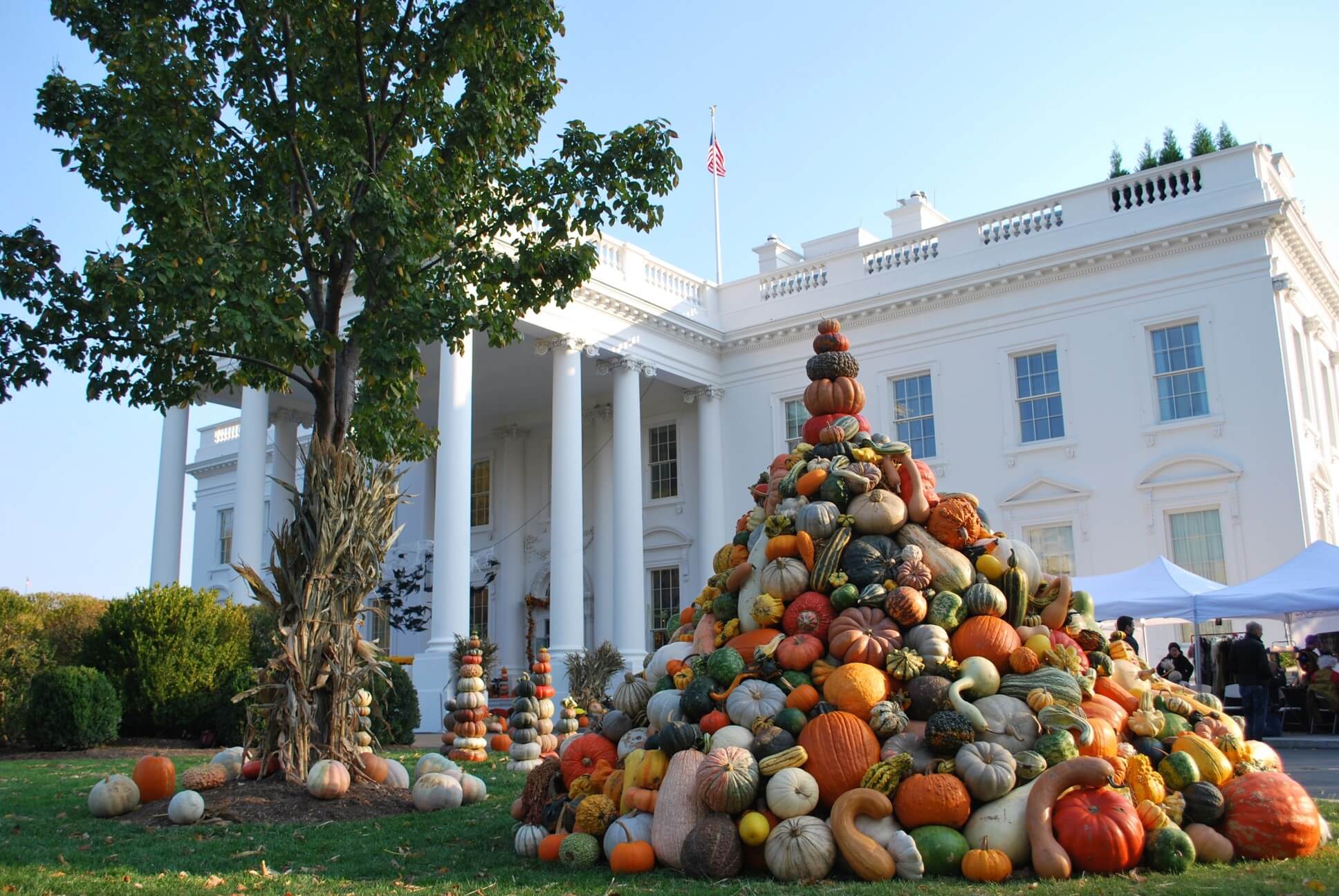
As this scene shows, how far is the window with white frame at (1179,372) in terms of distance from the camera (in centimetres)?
1975

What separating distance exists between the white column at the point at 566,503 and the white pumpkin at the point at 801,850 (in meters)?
15.0

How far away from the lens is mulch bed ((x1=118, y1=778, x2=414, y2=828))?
777 centimetres

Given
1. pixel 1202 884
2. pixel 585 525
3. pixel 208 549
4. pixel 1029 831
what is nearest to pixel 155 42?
pixel 1029 831

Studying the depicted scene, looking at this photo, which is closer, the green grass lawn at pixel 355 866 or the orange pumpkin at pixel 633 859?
the green grass lawn at pixel 355 866

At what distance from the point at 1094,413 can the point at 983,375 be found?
2365 mm

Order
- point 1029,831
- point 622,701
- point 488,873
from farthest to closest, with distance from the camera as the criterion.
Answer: point 622,701, point 488,873, point 1029,831

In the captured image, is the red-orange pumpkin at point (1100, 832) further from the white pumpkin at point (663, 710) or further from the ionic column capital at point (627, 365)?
the ionic column capital at point (627, 365)

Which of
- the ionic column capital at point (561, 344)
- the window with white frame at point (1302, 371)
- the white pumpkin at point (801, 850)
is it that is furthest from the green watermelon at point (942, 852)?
the window with white frame at point (1302, 371)

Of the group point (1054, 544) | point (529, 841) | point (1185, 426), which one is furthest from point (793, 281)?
point (529, 841)

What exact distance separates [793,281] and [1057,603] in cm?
1850

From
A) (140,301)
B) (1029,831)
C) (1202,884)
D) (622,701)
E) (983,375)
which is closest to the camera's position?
(1202,884)

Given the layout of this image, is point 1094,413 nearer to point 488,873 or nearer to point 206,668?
point 206,668

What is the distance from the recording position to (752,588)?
7.50 m

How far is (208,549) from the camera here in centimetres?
3403
